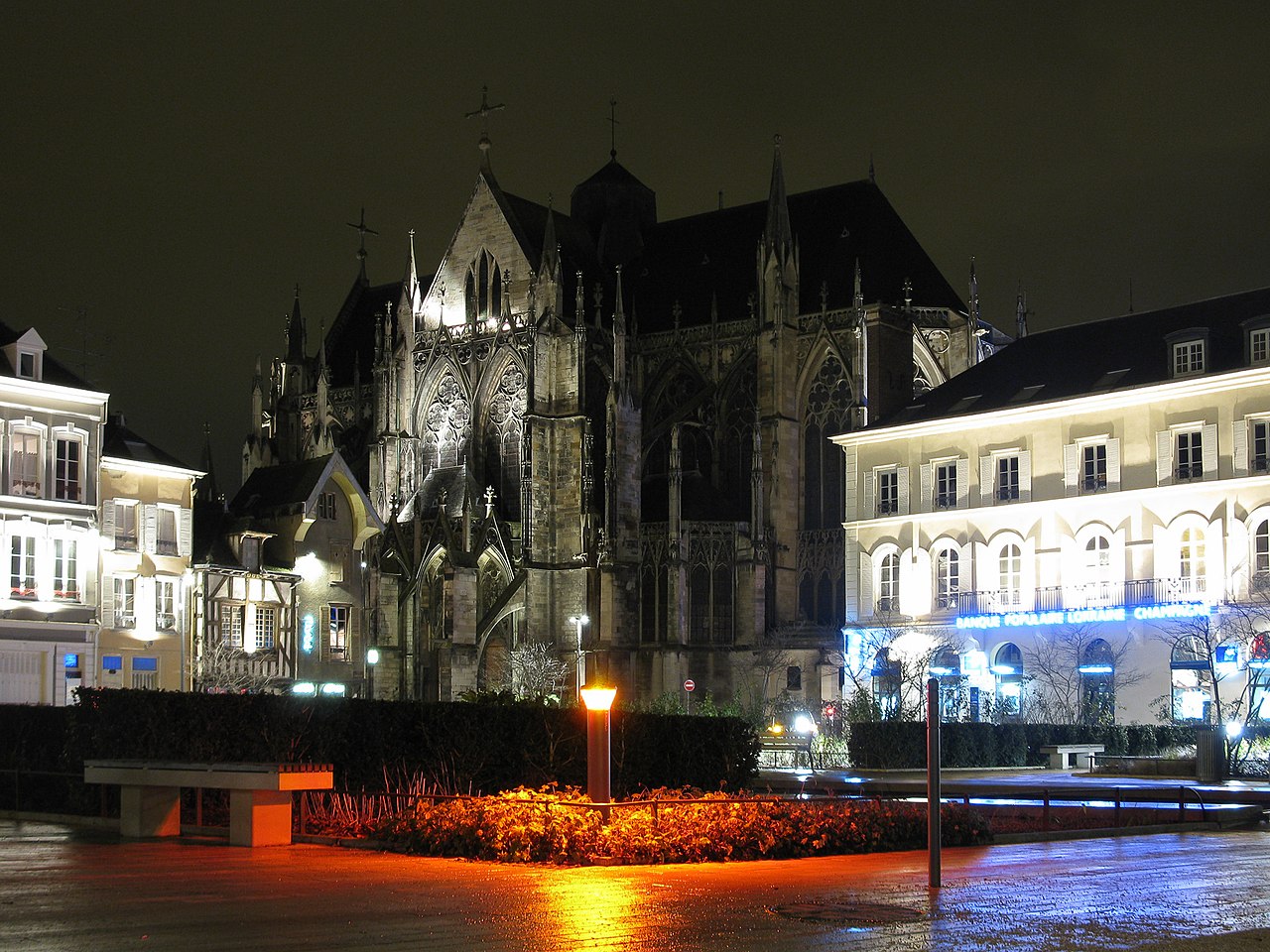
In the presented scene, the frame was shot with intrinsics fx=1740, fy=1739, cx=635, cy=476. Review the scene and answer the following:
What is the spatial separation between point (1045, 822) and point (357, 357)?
198ft

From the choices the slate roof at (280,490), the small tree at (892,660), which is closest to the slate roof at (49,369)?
the slate roof at (280,490)

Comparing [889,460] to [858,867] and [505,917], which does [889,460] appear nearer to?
[858,867]

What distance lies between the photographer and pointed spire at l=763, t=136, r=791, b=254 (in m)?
62.7

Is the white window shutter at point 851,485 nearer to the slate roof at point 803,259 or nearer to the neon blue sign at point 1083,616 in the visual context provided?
the neon blue sign at point 1083,616

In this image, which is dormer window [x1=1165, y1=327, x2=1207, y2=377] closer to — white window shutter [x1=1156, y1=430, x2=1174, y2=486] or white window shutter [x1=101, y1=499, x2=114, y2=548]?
white window shutter [x1=1156, y1=430, x2=1174, y2=486]

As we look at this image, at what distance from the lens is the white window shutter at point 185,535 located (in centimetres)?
5003

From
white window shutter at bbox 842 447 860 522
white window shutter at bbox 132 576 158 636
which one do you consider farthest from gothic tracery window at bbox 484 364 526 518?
white window shutter at bbox 132 576 158 636

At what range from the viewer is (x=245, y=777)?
1923cm

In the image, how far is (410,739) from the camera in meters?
22.2

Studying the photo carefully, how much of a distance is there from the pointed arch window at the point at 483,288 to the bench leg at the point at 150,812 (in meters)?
50.1

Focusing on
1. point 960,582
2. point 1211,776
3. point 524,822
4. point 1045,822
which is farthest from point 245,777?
point 960,582

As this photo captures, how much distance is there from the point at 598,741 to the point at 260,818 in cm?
391

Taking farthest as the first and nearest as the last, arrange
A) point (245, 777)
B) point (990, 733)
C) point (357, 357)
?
1. point (357, 357)
2. point (990, 733)
3. point (245, 777)

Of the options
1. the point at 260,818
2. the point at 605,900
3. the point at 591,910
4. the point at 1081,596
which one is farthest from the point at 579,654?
the point at 591,910
